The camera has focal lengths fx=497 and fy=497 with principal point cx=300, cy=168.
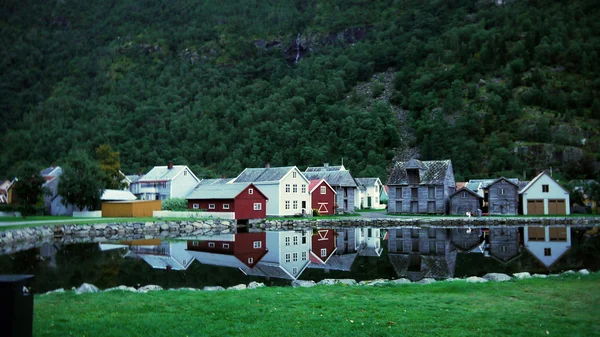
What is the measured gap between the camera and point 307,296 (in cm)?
1296

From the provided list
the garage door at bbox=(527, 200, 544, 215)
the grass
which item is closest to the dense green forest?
the garage door at bbox=(527, 200, 544, 215)

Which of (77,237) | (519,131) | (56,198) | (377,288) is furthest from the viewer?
(519,131)

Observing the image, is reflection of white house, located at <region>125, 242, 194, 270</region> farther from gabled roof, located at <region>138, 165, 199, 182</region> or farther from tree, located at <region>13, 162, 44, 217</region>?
gabled roof, located at <region>138, 165, 199, 182</region>

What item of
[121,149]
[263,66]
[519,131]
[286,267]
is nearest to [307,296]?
[286,267]

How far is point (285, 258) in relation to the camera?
87.6 ft

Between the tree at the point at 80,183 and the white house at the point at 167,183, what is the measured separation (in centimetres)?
1684

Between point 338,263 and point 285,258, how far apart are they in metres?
3.52

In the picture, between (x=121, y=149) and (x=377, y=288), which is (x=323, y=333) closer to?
(x=377, y=288)

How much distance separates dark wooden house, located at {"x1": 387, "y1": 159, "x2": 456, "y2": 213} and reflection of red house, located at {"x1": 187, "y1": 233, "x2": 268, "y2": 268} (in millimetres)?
30368

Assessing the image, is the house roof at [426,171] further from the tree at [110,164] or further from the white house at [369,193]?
the tree at [110,164]

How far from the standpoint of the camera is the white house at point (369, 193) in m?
84.3

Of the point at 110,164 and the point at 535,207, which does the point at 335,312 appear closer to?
the point at 535,207

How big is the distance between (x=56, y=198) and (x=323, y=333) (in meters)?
60.6

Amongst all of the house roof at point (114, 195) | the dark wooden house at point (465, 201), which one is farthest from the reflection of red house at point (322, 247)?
the house roof at point (114, 195)
